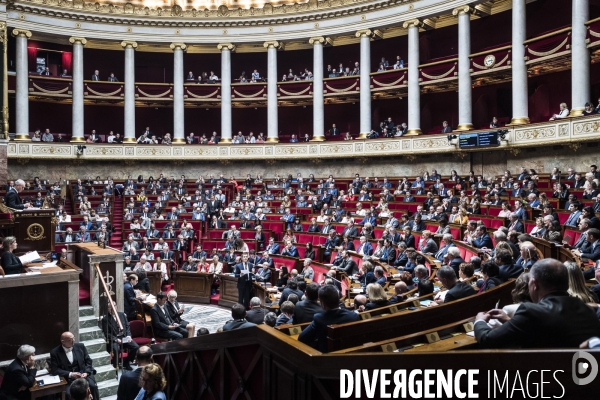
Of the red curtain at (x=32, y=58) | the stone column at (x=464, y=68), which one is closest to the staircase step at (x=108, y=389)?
the stone column at (x=464, y=68)

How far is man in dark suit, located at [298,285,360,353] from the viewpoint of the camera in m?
3.46

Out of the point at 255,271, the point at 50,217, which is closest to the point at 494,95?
the point at 255,271

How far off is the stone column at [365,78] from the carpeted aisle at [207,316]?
13.6 metres

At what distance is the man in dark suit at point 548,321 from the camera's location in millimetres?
2232

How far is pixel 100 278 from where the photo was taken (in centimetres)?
824

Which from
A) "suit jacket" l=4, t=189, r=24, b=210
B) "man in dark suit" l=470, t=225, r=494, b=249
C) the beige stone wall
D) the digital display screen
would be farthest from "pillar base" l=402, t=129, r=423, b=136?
"suit jacket" l=4, t=189, r=24, b=210

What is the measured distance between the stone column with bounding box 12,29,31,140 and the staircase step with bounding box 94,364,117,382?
19.6 metres

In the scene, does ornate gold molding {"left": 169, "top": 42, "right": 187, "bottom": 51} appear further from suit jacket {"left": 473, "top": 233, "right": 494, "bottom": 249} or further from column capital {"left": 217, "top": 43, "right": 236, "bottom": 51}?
suit jacket {"left": 473, "top": 233, "right": 494, "bottom": 249}

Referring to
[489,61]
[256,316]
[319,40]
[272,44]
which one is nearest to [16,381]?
[256,316]

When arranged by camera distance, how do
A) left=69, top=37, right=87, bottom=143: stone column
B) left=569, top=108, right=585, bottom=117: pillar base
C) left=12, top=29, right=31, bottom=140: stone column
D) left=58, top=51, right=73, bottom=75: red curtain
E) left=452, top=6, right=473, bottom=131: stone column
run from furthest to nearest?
left=58, top=51, right=73, bottom=75: red curtain → left=69, top=37, right=87, bottom=143: stone column → left=12, top=29, right=31, bottom=140: stone column → left=452, top=6, right=473, bottom=131: stone column → left=569, top=108, right=585, bottom=117: pillar base

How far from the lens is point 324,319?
141 inches

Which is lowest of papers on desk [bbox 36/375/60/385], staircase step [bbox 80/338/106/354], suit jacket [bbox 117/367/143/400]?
staircase step [bbox 80/338/106/354]

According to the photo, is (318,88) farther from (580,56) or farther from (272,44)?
(580,56)

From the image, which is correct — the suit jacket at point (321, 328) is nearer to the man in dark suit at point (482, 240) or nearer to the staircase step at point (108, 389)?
the staircase step at point (108, 389)
